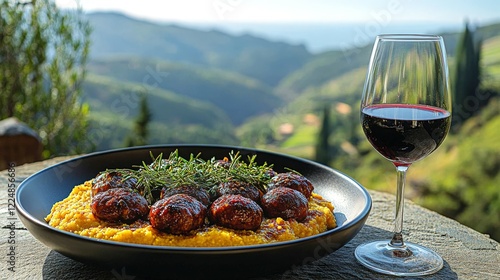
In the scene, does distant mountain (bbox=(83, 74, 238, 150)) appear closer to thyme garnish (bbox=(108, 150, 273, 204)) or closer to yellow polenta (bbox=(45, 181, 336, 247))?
thyme garnish (bbox=(108, 150, 273, 204))

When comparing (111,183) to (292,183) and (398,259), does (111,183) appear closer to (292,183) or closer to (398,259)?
(292,183)

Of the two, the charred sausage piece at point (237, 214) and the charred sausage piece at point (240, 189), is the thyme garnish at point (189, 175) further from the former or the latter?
the charred sausage piece at point (237, 214)

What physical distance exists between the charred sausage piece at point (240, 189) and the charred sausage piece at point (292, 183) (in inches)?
3.5

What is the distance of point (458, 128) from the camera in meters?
21.8

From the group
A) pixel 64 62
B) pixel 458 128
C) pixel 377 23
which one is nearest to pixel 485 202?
pixel 458 128

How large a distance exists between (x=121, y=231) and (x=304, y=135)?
22.9m

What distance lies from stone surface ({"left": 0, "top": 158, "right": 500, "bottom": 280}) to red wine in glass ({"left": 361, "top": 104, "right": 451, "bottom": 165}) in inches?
16.2

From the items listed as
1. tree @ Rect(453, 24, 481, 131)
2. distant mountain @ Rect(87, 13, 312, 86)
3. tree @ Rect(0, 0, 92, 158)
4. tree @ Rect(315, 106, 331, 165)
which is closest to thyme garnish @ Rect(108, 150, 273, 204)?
tree @ Rect(0, 0, 92, 158)

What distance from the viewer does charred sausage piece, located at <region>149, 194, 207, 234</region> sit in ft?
5.43

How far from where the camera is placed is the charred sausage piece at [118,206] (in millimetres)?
1761

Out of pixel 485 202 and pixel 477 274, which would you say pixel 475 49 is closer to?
pixel 485 202

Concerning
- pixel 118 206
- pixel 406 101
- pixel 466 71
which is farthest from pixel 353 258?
pixel 466 71

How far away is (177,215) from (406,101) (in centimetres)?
83

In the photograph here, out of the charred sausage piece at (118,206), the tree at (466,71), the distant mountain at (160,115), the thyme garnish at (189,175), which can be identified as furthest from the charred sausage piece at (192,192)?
the distant mountain at (160,115)
